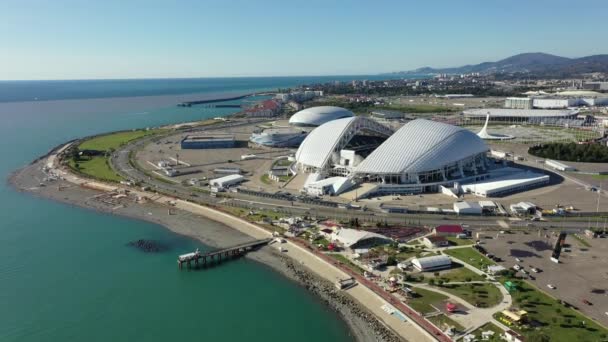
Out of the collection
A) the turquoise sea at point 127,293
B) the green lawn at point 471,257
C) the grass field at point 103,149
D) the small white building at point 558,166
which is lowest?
the turquoise sea at point 127,293

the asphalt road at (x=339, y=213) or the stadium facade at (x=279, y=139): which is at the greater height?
the stadium facade at (x=279, y=139)

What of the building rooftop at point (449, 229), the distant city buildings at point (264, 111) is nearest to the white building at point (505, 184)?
the building rooftop at point (449, 229)

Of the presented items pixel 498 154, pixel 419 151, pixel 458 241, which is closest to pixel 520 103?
pixel 498 154

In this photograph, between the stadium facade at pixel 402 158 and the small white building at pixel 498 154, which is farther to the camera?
the small white building at pixel 498 154

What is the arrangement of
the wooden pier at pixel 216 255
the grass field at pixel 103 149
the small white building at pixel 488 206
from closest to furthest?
the wooden pier at pixel 216 255 → the small white building at pixel 488 206 → the grass field at pixel 103 149

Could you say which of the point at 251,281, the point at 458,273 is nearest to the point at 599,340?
the point at 458,273

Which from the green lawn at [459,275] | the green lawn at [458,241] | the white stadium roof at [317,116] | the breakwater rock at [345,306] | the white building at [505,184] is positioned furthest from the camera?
the white stadium roof at [317,116]

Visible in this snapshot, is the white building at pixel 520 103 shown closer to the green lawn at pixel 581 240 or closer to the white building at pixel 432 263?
the green lawn at pixel 581 240
